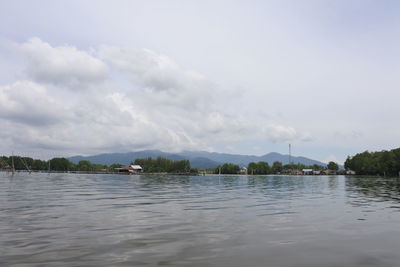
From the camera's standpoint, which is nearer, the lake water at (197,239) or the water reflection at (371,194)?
the lake water at (197,239)

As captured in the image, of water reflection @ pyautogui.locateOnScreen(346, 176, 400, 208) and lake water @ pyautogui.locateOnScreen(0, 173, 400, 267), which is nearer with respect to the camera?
lake water @ pyautogui.locateOnScreen(0, 173, 400, 267)

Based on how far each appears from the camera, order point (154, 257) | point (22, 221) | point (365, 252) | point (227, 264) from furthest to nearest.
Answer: point (22, 221), point (365, 252), point (154, 257), point (227, 264)

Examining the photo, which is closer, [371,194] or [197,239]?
[197,239]

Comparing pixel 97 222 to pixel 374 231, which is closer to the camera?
pixel 374 231

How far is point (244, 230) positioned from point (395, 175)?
684ft

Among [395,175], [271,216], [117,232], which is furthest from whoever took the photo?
[395,175]

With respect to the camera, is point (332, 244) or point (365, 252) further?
point (332, 244)

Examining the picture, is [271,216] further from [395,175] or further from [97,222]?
[395,175]

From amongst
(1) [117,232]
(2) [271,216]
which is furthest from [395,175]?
(1) [117,232]

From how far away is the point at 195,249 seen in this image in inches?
581

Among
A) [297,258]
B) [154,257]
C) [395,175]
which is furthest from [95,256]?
[395,175]

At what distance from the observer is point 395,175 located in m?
193

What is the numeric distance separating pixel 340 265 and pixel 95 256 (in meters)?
9.78

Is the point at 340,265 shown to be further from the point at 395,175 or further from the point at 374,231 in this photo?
the point at 395,175
